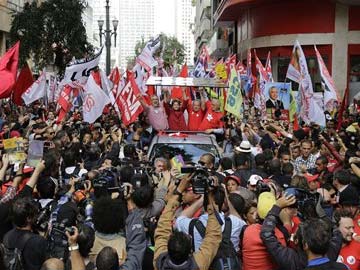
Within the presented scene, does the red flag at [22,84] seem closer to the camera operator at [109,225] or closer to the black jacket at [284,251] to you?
the camera operator at [109,225]

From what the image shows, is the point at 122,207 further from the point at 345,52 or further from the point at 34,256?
the point at 345,52

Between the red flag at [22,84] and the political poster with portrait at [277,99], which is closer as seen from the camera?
the political poster with portrait at [277,99]

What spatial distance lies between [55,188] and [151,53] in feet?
36.1

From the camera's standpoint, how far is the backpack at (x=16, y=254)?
4.30 metres

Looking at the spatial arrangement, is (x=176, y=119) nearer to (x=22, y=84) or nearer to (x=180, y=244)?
(x=22, y=84)

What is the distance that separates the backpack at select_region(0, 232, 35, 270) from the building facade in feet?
85.6

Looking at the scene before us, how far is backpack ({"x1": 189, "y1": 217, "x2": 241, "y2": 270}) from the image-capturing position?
479 cm

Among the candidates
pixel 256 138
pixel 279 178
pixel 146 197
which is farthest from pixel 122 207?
pixel 256 138

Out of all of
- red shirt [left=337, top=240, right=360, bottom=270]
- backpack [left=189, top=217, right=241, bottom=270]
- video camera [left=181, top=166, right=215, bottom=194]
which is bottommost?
red shirt [left=337, top=240, right=360, bottom=270]

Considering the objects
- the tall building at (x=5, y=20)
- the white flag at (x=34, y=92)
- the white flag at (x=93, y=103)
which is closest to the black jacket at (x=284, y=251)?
the white flag at (x=93, y=103)

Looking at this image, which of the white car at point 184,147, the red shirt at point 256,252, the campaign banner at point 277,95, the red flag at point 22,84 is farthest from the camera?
the red flag at point 22,84

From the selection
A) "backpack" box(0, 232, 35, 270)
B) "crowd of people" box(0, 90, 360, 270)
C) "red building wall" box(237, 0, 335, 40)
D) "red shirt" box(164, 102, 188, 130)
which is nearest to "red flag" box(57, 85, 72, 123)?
"red shirt" box(164, 102, 188, 130)

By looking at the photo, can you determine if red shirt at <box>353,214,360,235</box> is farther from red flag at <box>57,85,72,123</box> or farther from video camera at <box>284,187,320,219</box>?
red flag at <box>57,85,72,123</box>

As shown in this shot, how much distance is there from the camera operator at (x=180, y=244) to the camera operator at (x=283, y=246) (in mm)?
380
